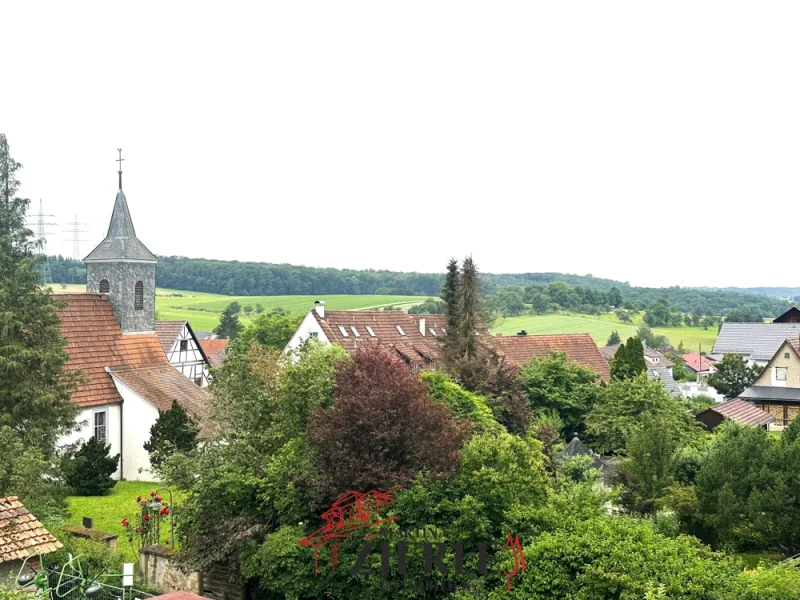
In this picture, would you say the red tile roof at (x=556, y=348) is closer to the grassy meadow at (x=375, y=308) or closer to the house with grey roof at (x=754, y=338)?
the house with grey roof at (x=754, y=338)

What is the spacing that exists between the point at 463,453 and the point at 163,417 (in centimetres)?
1816

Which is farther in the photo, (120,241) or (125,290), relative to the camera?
(120,241)

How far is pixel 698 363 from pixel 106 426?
85698mm

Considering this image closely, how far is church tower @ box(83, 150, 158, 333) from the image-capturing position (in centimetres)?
3891

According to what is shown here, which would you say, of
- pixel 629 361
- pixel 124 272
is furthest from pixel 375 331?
pixel 124 272

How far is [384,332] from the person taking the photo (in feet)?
162

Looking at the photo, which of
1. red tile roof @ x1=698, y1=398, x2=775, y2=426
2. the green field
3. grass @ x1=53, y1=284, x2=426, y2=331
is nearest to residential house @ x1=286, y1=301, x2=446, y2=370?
red tile roof @ x1=698, y1=398, x2=775, y2=426

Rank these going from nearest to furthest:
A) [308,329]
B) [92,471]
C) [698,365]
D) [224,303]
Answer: [92,471] → [308,329] → [698,365] → [224,303]

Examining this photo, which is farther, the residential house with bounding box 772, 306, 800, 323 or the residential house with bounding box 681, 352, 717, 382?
the residential house with bounding box 681, 352, 717, 382

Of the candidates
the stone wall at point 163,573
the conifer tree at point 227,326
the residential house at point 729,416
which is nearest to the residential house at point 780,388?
the residential house at point 729,416

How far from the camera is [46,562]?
15.4 meters

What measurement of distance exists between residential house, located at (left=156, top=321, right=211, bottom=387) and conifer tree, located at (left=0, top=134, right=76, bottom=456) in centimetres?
1904

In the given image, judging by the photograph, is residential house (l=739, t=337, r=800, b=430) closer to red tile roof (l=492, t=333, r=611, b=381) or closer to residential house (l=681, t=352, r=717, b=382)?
red tile roof (l=492, t=333, r=611, b=381)

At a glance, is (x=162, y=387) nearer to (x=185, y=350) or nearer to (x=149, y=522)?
(x=185, y=350)
